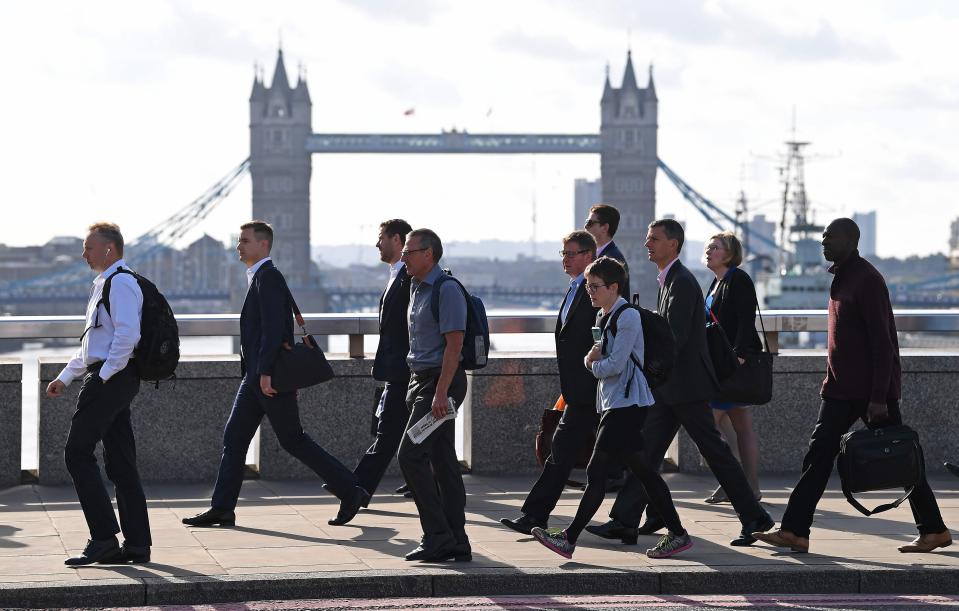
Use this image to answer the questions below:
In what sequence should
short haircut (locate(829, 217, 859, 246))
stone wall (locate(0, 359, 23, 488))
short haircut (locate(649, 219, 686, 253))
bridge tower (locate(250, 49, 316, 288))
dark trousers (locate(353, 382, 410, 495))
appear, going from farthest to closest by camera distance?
bridge tower (locate(250, 49, 316, 288)) → stone wall (locate(0, 359, 23, 488)) → dark trousers (locate(353, 382, 410, 495)) → short haircut (locate(649, 219, 686, 253)) → short haircut (locate(829, 217, 859, 246))

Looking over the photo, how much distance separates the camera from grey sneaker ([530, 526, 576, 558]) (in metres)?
5.48

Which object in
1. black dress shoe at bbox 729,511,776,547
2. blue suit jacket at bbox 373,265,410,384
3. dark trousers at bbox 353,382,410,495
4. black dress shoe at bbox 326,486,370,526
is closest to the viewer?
black dress shoe at bbox 729,511,776,547

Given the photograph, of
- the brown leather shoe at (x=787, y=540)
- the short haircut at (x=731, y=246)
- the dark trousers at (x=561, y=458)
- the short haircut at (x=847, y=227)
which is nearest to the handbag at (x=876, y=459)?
the brown leather shoe at (x=787, y=540)

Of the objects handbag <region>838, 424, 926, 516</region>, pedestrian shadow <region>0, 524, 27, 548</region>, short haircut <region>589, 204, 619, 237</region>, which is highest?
short haircut <region>589, 204, 619, 237</region>

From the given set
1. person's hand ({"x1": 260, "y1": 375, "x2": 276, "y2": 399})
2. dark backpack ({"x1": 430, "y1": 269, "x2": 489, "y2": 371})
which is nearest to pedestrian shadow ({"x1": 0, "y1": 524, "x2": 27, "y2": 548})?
person's hand ({"x1": 260, "y1": 375, "x2": 276, "y2": 399})

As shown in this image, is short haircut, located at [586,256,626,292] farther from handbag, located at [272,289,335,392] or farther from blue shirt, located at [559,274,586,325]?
handbag, located at [272,289,335,392]

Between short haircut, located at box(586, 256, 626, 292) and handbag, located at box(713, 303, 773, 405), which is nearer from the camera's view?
short haircut, located at box(586, 256, 626, 292)

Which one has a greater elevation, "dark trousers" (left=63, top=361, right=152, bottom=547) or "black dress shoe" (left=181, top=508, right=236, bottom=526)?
"dark trousers" (left=63, top=361, right=152, bottom=547)

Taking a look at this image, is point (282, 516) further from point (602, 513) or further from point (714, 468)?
point (714, 468)

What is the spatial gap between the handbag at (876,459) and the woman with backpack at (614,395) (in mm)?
672

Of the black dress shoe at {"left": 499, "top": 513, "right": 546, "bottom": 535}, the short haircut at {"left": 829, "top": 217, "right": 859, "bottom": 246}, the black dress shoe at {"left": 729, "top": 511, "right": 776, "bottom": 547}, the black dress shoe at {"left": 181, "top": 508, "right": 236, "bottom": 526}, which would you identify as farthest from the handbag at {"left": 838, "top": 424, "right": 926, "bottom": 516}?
the black dress shoe at {"left": 181, "top": 508, "right": 236, "bottom": 526}

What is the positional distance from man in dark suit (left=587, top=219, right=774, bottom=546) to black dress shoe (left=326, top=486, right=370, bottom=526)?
0.95 m

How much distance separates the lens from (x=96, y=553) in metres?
5.39

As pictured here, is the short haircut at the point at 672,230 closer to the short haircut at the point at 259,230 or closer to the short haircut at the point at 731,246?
the short haircut at the point at 731,246
